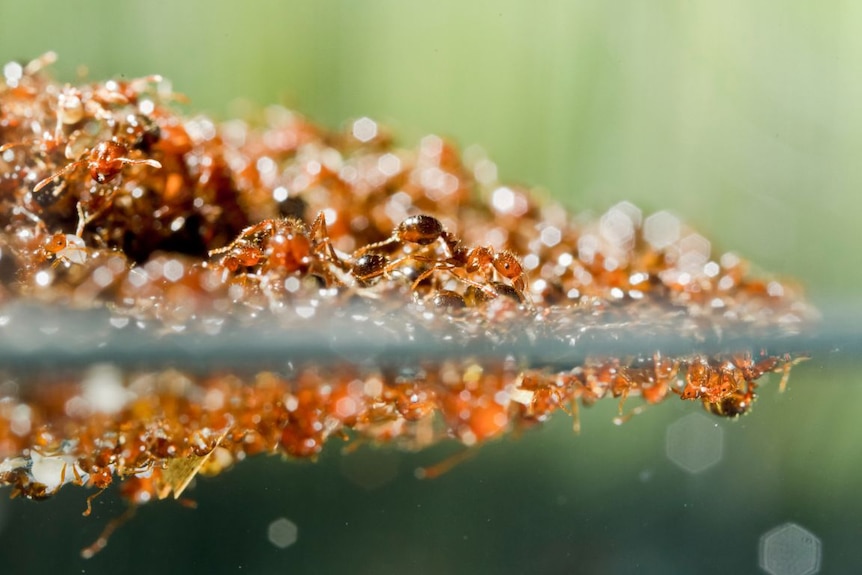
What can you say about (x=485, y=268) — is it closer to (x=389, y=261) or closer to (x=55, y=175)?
(x=389, y=261)

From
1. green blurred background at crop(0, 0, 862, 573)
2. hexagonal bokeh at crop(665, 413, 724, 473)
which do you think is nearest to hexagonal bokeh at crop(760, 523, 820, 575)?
hexagonal bokeh at crop(665, 413, 724, 473)

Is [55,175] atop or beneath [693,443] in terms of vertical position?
atop

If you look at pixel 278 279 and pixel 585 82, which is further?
pixel 585 82

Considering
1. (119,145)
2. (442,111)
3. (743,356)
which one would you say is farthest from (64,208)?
(442,111)

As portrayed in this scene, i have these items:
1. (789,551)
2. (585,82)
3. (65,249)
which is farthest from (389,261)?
(585,82)

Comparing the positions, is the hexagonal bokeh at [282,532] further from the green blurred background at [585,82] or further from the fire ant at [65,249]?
the green blurred background at [585,82]

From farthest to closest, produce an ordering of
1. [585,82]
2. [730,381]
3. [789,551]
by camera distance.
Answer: [585,82], [789,551], [730,381]
